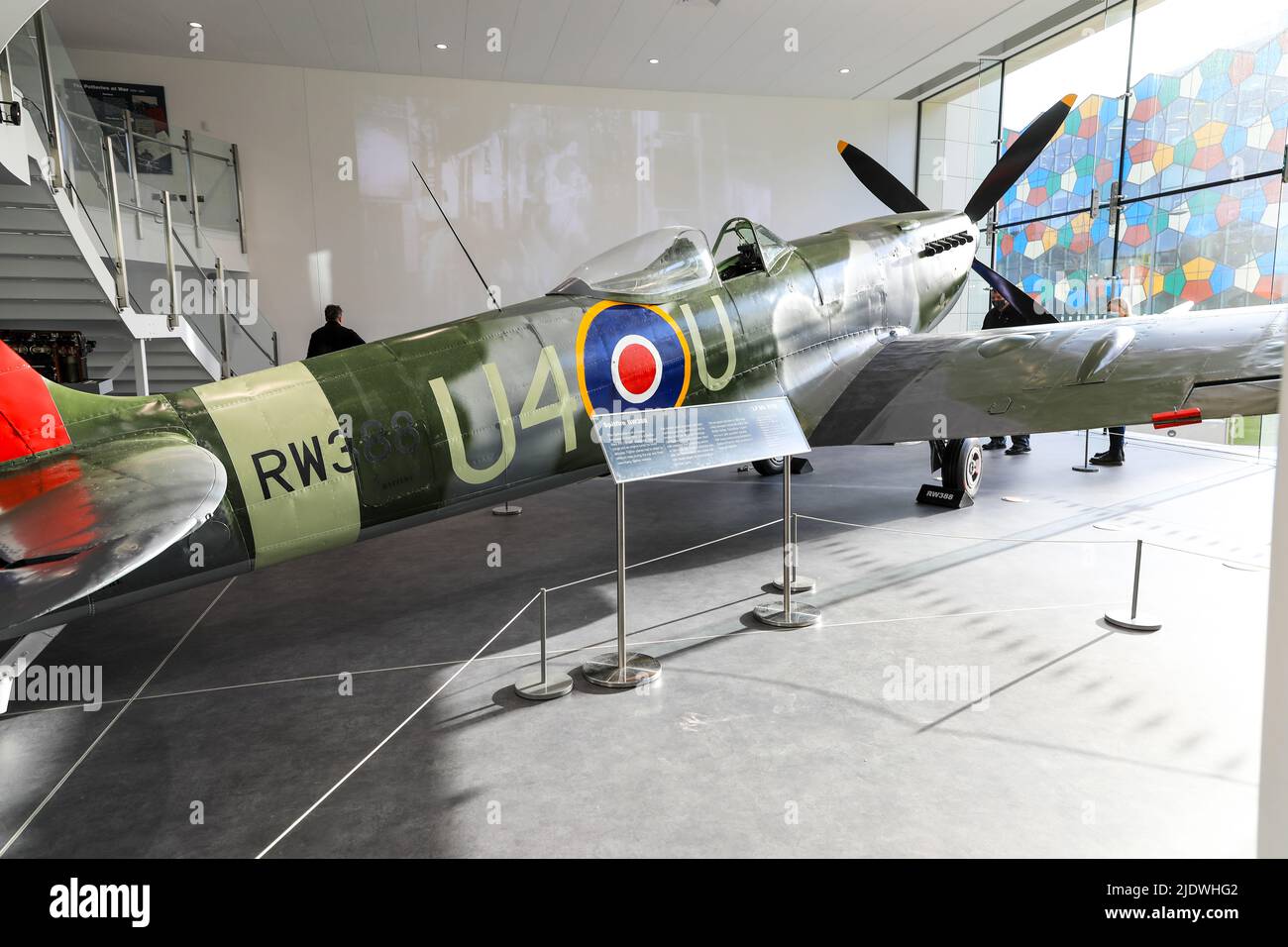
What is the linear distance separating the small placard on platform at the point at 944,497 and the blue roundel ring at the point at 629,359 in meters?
3.14

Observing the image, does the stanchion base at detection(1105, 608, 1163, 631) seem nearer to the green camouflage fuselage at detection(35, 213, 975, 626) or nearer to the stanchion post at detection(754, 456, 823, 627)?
the stanchion post at detection(754, 456, 823, 627)

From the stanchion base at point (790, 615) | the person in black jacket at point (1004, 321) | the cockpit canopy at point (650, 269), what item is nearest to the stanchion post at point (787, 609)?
the stanchion base at point (790, 615)

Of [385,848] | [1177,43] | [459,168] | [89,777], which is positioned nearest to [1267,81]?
[1177,43]

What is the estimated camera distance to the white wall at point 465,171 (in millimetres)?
12391

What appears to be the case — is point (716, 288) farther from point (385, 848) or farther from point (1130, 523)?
point (385, 848)

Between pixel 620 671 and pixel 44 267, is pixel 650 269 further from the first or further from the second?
pixel 44 267

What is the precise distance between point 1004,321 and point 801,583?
6475mm

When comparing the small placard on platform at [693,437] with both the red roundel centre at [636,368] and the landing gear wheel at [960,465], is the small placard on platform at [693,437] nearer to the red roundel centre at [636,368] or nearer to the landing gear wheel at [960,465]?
the red roundel centre at [636,368]

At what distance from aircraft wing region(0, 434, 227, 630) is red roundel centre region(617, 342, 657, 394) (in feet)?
9.03

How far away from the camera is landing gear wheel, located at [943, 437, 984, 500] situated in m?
7.38

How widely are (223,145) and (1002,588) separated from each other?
471 inches

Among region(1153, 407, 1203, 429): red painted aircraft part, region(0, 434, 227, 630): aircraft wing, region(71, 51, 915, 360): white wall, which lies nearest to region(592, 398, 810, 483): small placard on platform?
region(0, 434, 227, 630): aircraft wing

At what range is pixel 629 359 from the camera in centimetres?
540

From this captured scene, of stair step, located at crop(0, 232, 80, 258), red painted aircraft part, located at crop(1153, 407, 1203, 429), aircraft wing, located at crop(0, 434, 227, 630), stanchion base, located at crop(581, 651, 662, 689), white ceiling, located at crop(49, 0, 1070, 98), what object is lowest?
stanchion base, located at crop(581, 651, 662, 689)
